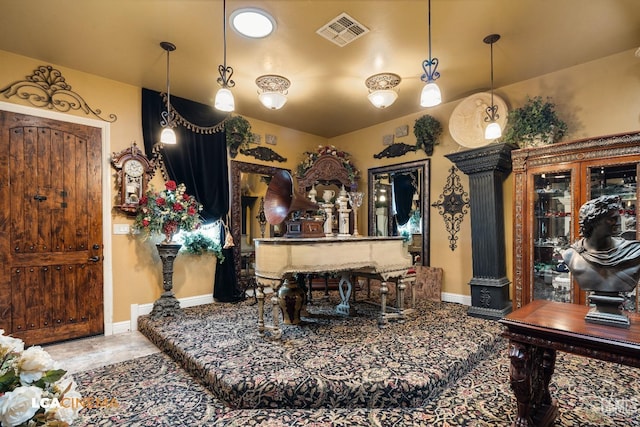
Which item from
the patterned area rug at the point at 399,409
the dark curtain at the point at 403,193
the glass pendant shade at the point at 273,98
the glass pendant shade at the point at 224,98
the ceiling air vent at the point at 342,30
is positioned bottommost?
the patterned area rug at the point at 399,409

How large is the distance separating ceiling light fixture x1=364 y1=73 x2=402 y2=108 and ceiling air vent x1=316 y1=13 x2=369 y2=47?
49 cm

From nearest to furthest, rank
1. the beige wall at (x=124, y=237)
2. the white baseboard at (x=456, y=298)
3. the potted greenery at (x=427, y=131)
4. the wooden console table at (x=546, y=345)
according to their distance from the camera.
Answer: the wooden console table at (x=546, y=345) < the beige wall at (x=124, y=237) < the white baseboard at (x=456, y=298) < the potted greenery at (x=427, y=131)

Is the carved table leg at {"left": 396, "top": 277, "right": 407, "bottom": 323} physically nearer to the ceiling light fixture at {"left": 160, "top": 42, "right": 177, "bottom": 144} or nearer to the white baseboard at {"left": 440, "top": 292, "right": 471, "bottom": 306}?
the white baseboard at {"left": 440, "top": 292, "right": 471, "bottom": 306}

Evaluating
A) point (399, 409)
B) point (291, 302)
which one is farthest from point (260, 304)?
point (399, 409)

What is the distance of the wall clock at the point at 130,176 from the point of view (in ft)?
11.7

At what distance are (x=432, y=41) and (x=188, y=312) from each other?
4008 mm

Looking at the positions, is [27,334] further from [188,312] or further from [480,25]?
[480,25]

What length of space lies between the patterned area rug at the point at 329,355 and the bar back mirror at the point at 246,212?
104 cm

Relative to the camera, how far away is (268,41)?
2.81 meters

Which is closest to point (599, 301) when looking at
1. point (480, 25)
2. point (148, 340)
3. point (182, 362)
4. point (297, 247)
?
point (297, 247)

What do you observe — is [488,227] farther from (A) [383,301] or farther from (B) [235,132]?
(B) [235,132]

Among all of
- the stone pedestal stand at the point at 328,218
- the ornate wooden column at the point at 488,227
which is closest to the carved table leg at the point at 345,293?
the stone pedestal stand at the point at 328,218

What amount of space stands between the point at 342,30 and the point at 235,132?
2.36 m

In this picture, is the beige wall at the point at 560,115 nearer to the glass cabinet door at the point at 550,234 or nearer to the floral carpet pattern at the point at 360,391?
the glass cabinet door at the point at 550,234
